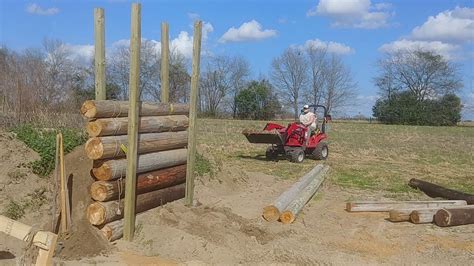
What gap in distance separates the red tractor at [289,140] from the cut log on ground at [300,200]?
3336 mm

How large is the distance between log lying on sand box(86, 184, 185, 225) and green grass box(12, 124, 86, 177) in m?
1.63

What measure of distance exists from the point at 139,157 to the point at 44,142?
2.04 metres

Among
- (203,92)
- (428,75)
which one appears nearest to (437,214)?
(203,92)

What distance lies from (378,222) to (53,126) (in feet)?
21.8

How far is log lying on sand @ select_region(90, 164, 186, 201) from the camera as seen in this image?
21.8 ft

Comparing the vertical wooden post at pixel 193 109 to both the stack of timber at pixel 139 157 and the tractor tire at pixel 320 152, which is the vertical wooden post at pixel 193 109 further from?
the tractor tire at pixel 320 152

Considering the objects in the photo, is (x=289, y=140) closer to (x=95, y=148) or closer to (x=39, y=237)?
(x=95, y=148)

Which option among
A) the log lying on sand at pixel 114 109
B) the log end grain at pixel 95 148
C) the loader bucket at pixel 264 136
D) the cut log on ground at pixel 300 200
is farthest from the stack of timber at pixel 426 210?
the loader bucket at pixel 264 136

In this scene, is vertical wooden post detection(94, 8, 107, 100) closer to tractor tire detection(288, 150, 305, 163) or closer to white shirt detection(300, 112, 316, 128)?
tractor tire detection(288, 150, 305, 163)

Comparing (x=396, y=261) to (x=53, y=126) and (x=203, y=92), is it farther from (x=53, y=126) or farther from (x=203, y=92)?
(x=203, y=92)

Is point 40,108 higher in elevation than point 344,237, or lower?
higher

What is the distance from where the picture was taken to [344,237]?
7.67 m

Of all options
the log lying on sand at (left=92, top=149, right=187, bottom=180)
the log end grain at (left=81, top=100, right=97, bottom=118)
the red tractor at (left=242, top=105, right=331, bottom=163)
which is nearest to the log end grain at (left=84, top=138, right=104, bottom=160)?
the log lying on sand at (left=92, top=149, right=187, bottom=180)

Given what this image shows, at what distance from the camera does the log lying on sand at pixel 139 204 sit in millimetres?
6566
